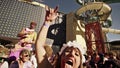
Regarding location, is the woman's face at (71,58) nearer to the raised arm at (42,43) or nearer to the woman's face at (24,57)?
the raised arm at (42,43)

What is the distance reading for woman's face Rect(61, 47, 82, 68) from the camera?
2.62 metres

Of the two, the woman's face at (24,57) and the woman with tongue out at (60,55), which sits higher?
the woman with tongue out at (60,55)

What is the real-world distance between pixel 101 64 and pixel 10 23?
1243 centimetres

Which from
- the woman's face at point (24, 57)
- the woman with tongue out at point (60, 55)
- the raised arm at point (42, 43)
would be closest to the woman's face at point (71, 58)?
the woman with tongue out at point (60, 55)

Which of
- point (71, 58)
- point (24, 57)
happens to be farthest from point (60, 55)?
point (24, 57)

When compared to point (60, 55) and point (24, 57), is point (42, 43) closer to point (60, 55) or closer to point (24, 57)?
point (60, 55)

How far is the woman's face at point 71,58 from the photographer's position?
2624 millimetres

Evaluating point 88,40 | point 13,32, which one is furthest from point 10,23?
point 88,40

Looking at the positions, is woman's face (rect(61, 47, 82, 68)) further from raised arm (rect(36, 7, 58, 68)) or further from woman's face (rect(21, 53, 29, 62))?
woman's face (rect(21, 53, 29, 62))

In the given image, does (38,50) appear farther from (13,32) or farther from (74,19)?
(74,19)

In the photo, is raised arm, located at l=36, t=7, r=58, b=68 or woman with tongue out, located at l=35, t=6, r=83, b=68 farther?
raised arm, located at l=36, t=7, r=58, b=68

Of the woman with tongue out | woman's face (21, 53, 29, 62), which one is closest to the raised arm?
the woman with tongue out

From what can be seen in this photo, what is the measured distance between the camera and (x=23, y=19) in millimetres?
18078

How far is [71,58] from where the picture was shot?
2.64 m
